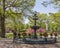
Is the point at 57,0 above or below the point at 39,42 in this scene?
above

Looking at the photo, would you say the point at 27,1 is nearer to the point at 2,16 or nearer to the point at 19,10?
the point at 19,10

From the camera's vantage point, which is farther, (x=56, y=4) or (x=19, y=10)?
(x=19, y=10)

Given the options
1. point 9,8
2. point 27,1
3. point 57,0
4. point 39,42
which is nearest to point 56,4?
point 57,0

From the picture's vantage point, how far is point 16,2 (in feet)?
80.3

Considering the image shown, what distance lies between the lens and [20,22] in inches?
1072

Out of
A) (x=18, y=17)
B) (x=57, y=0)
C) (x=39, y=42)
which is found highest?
(x=57, y=0)

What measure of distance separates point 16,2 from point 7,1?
1.32 metres

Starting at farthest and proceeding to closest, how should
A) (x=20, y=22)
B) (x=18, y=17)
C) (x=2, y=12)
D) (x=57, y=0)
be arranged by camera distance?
(x=20, y=22) < (x=18, y=17) < (x=2, y=12) < (x=57, y=0)

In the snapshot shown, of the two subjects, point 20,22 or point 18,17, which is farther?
point 20,22

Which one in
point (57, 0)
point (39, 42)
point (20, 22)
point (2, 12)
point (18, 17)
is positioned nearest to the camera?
point (39, 42)

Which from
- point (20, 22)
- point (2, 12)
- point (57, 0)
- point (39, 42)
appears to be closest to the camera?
point (39, 42)

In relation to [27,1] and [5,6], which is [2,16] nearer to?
[5,6]

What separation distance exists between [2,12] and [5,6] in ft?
3.82

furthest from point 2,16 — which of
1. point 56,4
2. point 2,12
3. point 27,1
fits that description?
point 56,4
